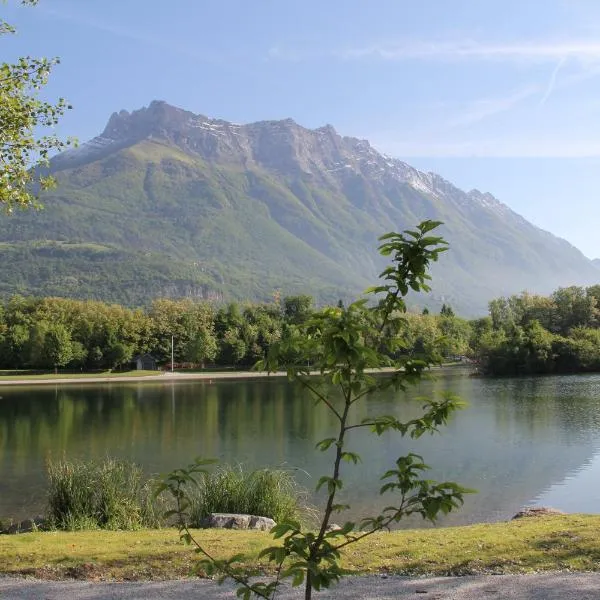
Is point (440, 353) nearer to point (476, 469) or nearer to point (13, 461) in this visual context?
point (476, 469)

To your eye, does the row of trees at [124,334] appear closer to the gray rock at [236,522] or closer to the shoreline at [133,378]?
the shoreline at [133,378]

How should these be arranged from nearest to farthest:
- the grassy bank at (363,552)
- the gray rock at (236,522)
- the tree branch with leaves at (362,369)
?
the tree branch with leaves at (362,369) → the grassy bank at (363,552) → the gray rock at (236,522)

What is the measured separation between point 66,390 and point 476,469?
187ft

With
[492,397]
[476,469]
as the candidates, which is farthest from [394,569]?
[492,397]

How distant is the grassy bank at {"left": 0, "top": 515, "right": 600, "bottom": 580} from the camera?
9029 millimetres

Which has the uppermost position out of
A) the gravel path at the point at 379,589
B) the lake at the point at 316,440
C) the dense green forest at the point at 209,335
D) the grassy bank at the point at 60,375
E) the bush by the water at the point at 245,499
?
the dense green forest at the point at 209,335

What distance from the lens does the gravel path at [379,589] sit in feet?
25.2

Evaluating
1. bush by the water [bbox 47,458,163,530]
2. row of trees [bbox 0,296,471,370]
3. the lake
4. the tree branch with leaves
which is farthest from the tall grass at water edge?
row of trees [bbox 0,296,471,370]

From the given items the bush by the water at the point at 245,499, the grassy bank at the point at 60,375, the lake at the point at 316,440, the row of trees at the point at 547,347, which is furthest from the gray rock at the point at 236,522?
the row of trees at the point at 547,347

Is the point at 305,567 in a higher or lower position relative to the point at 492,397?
higher

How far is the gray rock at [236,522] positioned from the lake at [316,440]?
4.08 m

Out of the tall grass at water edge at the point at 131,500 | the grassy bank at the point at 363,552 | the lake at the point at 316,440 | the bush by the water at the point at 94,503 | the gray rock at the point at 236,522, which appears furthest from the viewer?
the lake at the point at 316,440

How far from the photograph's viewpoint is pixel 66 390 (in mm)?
71688

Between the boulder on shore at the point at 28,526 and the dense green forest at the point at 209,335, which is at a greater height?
the dense green forest at the point at 209,335
